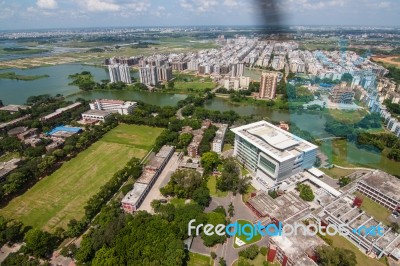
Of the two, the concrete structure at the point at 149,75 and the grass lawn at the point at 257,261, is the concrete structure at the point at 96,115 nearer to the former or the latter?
the concrete structure at the point at 149,75

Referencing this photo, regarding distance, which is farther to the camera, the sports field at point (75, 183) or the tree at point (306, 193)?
the tree at point (306, 193)

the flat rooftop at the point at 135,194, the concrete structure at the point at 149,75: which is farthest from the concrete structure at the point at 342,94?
the concrete structure at the point at 149,75

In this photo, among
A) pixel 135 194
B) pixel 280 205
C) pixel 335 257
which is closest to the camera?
pixel 335 257

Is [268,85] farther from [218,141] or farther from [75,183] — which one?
[75,183]

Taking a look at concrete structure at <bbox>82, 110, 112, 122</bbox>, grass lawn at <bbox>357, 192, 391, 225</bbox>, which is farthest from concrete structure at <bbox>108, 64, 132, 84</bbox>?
grass lawn at <bbox>357, 192, 391, 225</bbox>

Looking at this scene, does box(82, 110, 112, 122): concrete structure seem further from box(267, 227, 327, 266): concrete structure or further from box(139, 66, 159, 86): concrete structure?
box(267, 227, 327, 266): concrete structure

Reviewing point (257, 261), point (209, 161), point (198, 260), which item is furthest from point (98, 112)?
point (257, 261)
